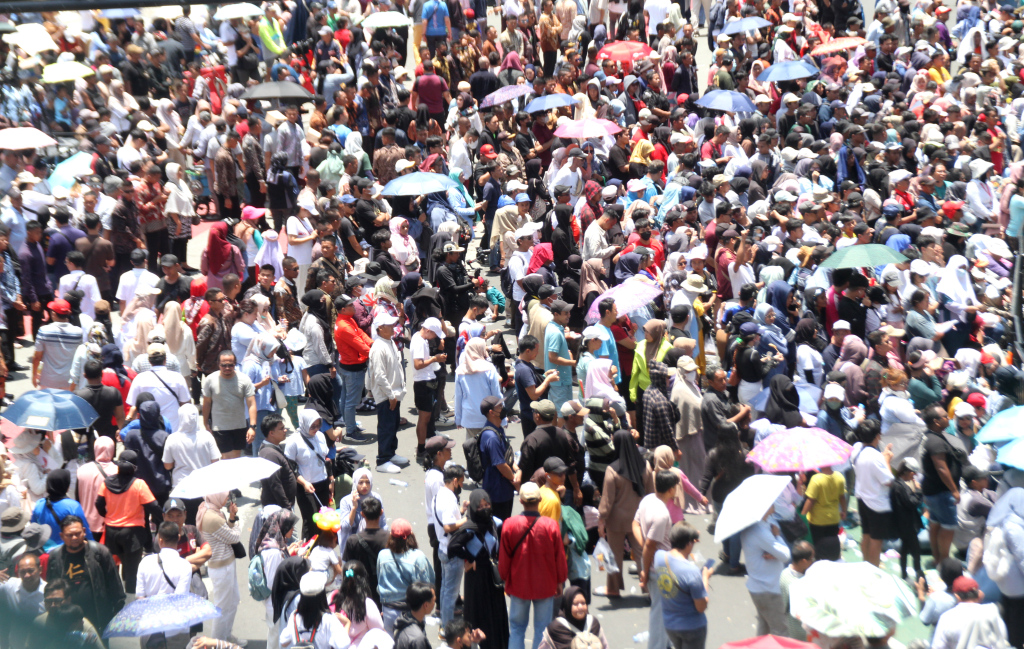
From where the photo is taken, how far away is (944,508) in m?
8.75

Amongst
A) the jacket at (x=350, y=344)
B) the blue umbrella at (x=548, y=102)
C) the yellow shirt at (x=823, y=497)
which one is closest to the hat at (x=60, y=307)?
the jacket at (x=350, y=344)

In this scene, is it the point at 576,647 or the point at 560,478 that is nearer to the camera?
the point at 576,647

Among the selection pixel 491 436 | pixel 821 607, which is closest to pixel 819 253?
pixel 491 436

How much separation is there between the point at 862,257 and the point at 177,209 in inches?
325

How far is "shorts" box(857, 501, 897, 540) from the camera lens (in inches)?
341

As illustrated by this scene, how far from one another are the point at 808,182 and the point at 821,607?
8042 millimetres

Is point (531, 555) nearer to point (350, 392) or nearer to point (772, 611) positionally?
point (772, 611)

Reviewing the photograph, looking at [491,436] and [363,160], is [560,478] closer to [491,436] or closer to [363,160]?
[491,436]

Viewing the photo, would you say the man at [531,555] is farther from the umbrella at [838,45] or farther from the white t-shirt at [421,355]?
the umbrella at [838,45]

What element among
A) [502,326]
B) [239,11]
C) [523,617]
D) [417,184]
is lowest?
[502,326]

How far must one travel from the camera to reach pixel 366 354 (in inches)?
432

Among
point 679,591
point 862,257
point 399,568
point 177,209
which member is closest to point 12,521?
point 399,568

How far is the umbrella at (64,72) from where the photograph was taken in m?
15.4

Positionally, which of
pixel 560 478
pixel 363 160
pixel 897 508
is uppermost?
pixel 363 160
